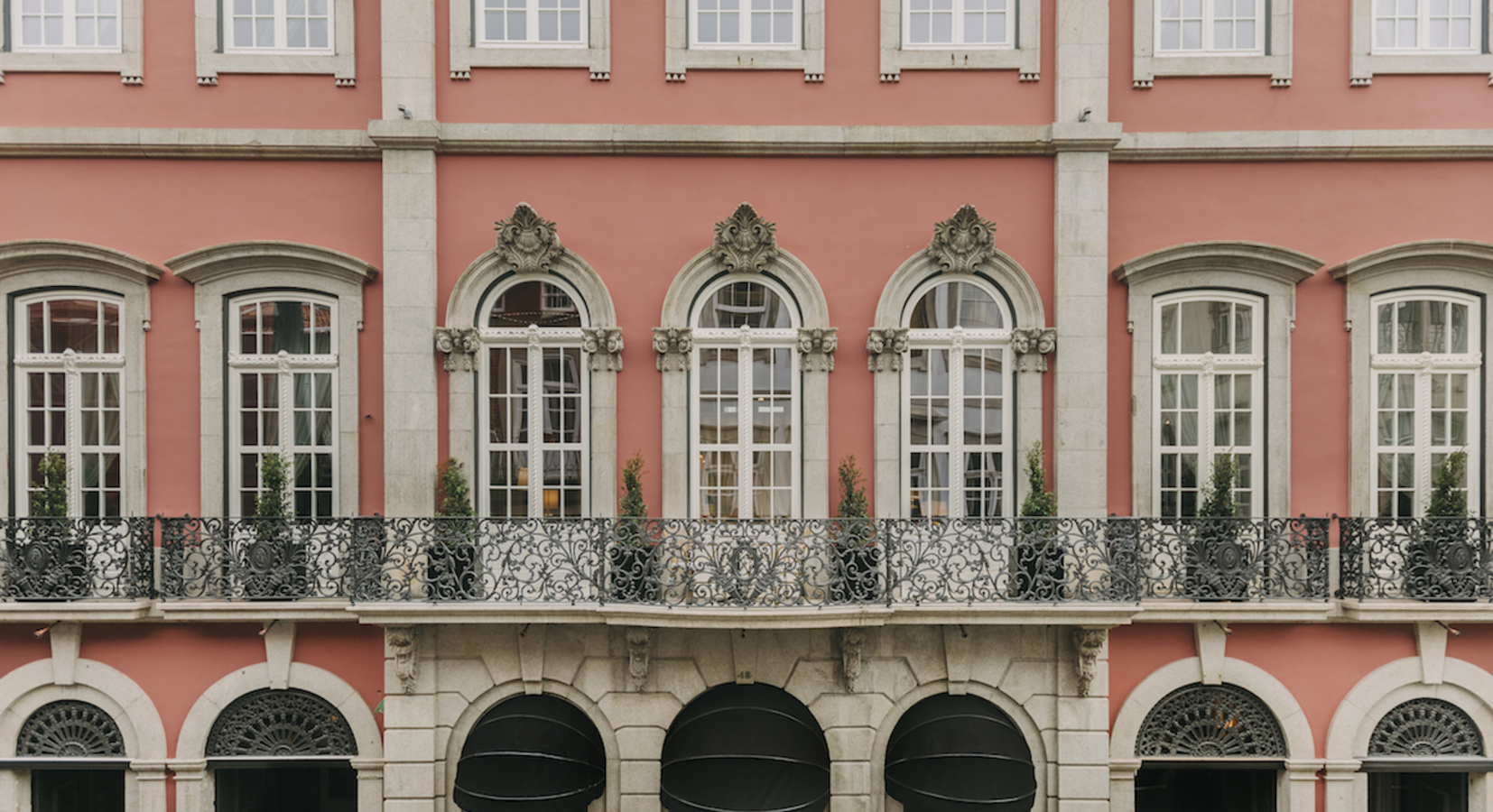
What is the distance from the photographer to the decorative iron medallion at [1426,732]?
8.46 meters

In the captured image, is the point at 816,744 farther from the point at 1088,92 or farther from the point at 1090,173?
the point at 1088,92

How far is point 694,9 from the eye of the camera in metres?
8.69

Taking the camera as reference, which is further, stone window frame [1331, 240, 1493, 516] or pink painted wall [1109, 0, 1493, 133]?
pink painted wall [1109, 0, 1493, 133]

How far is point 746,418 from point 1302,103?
279 inches

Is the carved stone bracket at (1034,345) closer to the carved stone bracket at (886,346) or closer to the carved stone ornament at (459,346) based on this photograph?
the carved stone bracket at (886,346)

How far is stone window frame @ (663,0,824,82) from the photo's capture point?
8586 mm

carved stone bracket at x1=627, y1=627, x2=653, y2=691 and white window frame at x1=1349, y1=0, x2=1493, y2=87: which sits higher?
white window frame at x1=1349, y1=0, x2=1493, y2=87

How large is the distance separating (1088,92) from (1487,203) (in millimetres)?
4734

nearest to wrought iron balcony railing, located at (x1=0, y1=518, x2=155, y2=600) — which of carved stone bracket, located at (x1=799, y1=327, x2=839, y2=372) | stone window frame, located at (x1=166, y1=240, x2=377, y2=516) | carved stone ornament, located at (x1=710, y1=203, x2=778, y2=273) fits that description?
stone window frame, located at (x1=166, y1=240, x2=377, y2=516)

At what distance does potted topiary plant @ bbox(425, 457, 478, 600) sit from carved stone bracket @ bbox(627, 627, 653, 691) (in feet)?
5.47

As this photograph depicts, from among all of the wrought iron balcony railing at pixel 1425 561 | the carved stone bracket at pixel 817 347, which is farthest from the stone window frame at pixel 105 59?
the wrought iron balcony railing at pixel 1425 561

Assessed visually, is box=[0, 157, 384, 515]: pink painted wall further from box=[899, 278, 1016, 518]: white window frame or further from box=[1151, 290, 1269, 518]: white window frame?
box=[1151, 290, 1269, 518]: white window frame

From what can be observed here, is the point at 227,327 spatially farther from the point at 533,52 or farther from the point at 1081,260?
the point at 1081,260

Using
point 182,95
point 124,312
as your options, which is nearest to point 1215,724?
point 124,312
